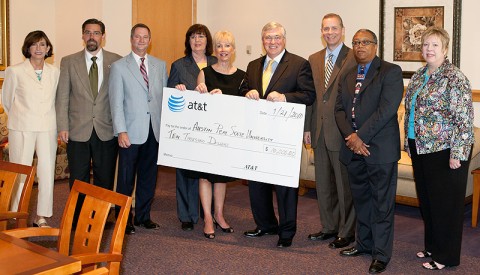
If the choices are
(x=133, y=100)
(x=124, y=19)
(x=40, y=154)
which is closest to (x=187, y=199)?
(x=133, y=100)

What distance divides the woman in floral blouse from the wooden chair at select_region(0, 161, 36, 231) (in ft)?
7.95

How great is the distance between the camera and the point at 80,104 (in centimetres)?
520

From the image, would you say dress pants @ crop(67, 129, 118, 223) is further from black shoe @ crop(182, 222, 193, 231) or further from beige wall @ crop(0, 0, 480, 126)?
beige wall @ crop(0, 0, 480, 126)

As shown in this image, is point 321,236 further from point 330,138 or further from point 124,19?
point 124,19

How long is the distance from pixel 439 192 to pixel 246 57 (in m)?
4.76

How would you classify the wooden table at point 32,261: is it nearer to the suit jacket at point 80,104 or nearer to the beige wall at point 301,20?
the suit jacket at point 80,104

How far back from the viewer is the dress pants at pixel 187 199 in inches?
216

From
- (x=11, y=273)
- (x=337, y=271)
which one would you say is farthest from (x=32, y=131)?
(x=11, y=273)

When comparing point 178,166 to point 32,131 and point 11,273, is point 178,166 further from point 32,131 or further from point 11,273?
point 11,273

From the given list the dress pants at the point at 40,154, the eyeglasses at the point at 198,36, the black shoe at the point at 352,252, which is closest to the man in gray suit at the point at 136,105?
the eyeglasses at the point at 198,36

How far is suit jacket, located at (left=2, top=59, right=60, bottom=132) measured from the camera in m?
5.15

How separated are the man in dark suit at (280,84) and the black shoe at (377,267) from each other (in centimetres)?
76

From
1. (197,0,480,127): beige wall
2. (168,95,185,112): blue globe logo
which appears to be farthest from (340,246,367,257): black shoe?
(197,0,480,127): beige wall

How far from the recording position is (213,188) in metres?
Result: 5.41
